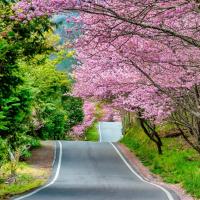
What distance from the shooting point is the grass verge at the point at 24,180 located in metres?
19.0

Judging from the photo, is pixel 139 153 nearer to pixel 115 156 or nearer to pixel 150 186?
pixel 115 156

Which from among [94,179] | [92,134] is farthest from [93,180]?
[92,134]

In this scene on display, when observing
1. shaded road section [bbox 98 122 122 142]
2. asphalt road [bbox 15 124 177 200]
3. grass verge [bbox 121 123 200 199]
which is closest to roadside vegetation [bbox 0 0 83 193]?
asphalt road [bbox 15 124 177 200]

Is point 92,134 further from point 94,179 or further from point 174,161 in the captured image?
point 94,179

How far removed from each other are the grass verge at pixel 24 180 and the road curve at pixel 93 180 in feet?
2.09

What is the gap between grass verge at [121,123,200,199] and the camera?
65.2 feet

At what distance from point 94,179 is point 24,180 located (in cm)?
340

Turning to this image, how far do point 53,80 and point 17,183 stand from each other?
1679 centimetres

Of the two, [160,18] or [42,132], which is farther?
[42,132]

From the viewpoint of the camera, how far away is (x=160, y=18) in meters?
9.06

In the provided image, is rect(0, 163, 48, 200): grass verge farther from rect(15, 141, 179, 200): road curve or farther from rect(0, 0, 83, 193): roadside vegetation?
rect(15, 141, 179, 200): road curve

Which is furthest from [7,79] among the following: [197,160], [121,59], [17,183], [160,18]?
[197,160]

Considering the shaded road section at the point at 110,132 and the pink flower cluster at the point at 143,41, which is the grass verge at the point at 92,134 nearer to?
the shaded road section at the point at 110,132

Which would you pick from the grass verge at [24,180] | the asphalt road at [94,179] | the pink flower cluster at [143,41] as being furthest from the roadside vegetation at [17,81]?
the asphalt road at [94,179]
